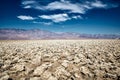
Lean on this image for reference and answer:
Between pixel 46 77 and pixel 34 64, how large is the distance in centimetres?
186

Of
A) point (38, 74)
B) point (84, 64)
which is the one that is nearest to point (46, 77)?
point (38, 74)

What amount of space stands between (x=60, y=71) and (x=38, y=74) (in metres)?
0.97

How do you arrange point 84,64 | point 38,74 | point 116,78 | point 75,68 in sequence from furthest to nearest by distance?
point 84,64
point 75,68
point 38,74
point 116,78

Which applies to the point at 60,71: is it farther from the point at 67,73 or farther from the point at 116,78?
the point at 116,78

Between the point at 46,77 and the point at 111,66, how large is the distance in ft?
10.7

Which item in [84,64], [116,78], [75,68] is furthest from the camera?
[84,64]

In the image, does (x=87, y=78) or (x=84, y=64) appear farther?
(x=84, y=64)

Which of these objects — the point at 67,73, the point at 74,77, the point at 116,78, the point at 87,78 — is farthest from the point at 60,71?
the point at 116,78

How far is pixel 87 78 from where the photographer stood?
511cm

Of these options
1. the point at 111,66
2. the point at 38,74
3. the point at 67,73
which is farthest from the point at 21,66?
the point at 111,66

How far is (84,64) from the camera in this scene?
263 inches

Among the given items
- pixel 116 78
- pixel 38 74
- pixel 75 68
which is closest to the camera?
pixel 116 78

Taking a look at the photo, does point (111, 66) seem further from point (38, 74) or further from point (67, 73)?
point (38, 74)

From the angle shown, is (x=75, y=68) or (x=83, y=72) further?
(x=75, y=68)
